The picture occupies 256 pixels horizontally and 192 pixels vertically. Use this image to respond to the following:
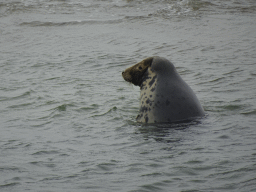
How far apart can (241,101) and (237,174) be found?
3.48 metres

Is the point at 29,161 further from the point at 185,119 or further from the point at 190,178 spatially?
the point at 185,119

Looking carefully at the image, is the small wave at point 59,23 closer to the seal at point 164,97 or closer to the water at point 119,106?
the water at point 119,106

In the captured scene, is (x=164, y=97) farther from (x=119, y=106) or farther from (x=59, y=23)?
(x=59, y=23)

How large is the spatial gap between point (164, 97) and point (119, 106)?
1721 millimetres

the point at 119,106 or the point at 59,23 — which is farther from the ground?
the point at 59,23

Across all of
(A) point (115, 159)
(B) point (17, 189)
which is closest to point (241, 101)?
(A) point (115, 159)

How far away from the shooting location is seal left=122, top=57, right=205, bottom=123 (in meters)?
5.98

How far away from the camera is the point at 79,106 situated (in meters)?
7.66

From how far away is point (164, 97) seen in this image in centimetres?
601

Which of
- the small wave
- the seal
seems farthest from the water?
the seal

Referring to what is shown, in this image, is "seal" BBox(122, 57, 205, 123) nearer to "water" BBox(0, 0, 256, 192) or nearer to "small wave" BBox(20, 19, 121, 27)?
"water" BBox(0, 0, 256, 192)

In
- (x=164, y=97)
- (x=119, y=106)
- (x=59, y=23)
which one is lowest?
(x=119, y=106)

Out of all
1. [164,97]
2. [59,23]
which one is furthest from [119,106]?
[59,23]

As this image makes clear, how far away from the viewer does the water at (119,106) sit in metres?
4.18
